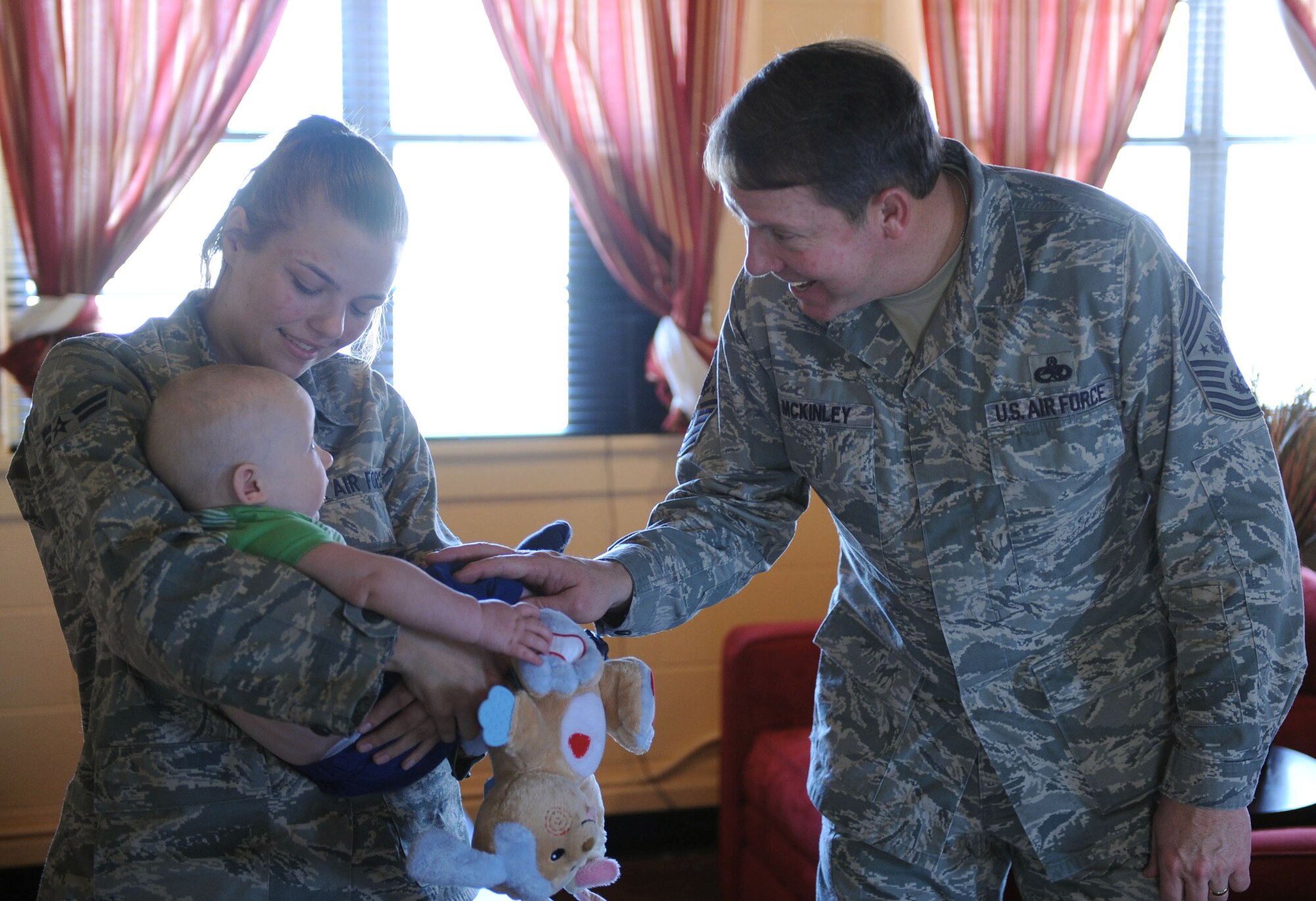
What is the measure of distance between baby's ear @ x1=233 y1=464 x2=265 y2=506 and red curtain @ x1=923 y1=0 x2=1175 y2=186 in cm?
289

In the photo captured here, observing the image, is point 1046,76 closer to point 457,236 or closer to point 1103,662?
point 457,236

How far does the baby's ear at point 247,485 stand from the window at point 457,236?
214 cm

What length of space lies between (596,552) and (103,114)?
72.1 inches

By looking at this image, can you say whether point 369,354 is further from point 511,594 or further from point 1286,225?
point 1286,225

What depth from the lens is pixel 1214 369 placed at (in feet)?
4.49

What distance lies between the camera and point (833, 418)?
1564mm

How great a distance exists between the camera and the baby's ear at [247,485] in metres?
1.19

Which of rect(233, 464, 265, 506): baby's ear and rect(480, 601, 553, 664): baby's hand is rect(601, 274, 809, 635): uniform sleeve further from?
rect(233, 464, 265, 506): baby's ear

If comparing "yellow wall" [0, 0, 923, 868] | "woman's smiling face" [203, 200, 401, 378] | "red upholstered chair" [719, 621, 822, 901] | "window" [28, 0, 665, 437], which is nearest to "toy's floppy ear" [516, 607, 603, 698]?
"woman's smiling face" [203, 200, 401, 378]

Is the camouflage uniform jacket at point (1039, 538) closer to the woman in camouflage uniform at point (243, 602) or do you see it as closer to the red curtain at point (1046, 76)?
the woman in camouflage uniform at point (243, 602)

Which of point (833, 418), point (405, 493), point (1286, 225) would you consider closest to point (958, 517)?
point (833, 418)

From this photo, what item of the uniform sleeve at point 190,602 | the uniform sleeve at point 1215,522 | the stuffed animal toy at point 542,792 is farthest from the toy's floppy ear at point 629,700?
the uniform sleeve at point 1215,522

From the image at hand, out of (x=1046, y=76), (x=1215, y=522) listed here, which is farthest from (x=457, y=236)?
(x=1215, y=522)

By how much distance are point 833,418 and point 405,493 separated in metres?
0.60
